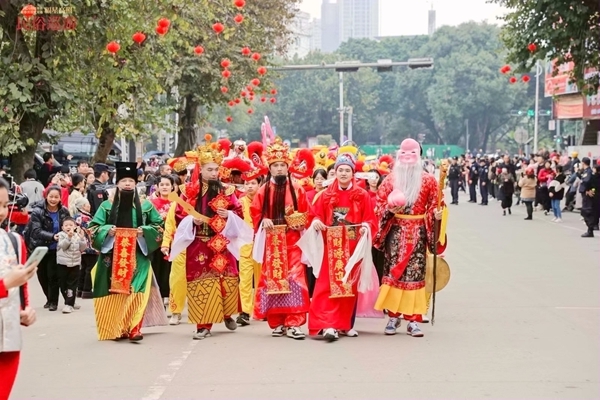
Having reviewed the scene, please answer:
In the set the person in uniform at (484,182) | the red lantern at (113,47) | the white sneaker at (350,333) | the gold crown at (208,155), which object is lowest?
the person in uniform at (484,182)

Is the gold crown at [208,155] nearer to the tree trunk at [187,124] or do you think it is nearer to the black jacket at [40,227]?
the black jacket at [40,227]

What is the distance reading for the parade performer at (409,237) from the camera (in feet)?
33.4

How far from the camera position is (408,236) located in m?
10.2

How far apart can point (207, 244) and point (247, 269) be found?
4.94ft

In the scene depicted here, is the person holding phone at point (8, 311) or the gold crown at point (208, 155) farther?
the gold crown at point (208, 155)

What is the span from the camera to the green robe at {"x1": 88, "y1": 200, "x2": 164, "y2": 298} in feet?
33.2

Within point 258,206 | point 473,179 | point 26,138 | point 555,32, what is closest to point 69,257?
point 258,206

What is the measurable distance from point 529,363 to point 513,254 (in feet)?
34.2

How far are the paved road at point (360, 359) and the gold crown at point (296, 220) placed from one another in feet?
3.54

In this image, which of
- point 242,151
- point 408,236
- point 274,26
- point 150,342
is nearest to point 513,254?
point 242,151

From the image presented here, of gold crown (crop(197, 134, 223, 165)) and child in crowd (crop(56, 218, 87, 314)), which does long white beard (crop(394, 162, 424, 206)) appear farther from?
child in crowd (crop(56, 218, 87, 314))

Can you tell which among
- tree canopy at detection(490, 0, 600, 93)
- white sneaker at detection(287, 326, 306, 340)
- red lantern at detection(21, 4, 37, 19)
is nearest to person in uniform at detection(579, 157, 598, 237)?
tree canopy at detection(490, 0, 600, 93)

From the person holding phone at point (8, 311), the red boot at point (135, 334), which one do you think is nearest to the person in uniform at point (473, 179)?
the red boot at point (135, 334)

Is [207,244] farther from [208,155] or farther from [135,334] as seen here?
[135,334]
